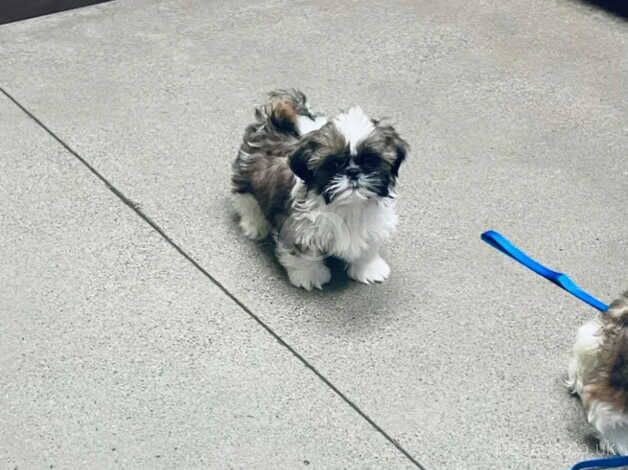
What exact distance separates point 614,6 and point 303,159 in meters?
3.76

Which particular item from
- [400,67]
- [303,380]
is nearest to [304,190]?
[303,380]

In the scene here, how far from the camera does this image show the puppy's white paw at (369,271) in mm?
3914

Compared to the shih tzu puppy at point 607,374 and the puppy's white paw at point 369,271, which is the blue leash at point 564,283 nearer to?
the shih tzu puppy at point 607,374

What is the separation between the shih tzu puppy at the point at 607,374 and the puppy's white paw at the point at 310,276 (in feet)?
3.54

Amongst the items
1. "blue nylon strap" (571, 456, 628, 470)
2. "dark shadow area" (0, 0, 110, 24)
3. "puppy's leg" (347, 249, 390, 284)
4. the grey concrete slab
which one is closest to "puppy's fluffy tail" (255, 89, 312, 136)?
"puppy's leg" (347, 249, 390, 284)

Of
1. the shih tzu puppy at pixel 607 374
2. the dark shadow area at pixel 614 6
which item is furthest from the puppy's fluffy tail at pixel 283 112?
the dark shadow area at pixel 614 6

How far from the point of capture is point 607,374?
3.02 meters

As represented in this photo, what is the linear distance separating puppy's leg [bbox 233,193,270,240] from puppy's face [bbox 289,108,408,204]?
2.02 ft

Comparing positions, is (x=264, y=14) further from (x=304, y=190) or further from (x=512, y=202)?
(x=304, y=190)

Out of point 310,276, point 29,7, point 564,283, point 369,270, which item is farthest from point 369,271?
point 29,7

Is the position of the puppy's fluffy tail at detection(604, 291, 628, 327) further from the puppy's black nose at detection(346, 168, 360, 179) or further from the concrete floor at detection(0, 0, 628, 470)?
the puppy's black nose at detection(346, 168, 360, 179)

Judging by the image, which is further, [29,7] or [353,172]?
[29,7]

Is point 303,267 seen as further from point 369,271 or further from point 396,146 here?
point 396,146

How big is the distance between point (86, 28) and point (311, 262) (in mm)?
2862
